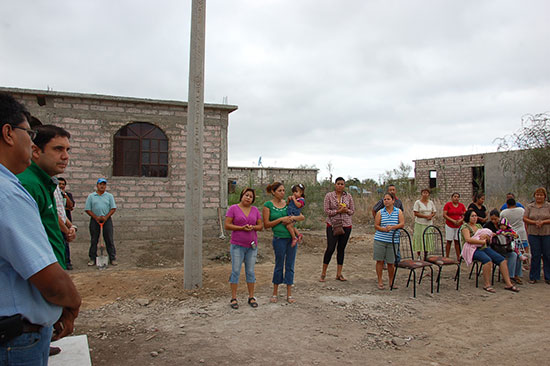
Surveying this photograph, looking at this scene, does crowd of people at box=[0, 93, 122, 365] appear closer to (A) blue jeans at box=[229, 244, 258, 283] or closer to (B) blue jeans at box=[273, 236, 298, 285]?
(A) blue jeans at box=[229, 244, 258, 283]

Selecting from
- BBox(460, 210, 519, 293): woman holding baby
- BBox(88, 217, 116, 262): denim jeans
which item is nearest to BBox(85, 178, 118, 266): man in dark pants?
BBox(88, 217, 116, 262): denim jeans

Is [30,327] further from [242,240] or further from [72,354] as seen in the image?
[242,240]

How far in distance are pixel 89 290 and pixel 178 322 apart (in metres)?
2.24

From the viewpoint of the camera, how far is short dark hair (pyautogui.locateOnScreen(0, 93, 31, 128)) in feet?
4.85

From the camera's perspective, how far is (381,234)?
6.10m

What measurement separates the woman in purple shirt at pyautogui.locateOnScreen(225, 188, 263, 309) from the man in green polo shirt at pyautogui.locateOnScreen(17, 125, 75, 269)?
287 cm

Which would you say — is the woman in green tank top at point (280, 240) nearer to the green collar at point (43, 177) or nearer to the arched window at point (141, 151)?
the green collar at point (43, 177)

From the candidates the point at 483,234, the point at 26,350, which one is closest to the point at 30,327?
the point at 26,350

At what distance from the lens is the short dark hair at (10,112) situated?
1.48 meters

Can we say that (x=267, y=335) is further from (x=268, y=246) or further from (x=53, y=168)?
(x=268, y=246)

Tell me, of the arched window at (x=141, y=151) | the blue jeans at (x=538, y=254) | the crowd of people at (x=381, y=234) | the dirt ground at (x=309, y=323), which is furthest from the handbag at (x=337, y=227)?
the arched window at (x=141, y=151)

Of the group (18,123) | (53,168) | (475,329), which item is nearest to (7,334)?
(18,123)

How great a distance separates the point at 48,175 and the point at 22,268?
0.98 meters

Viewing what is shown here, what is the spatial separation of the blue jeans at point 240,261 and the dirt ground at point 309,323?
404 mm
